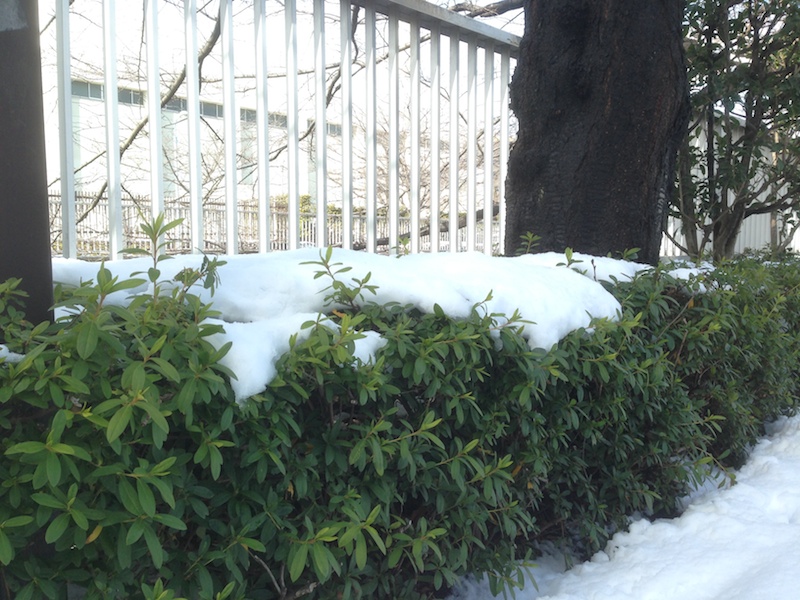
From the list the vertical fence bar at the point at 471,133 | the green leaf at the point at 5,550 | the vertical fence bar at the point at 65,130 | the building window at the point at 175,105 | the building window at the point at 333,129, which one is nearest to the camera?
the green leaf at the point at 5,550

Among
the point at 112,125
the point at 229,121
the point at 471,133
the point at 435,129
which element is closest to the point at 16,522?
the point at 112,125

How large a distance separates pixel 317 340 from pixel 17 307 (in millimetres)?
733

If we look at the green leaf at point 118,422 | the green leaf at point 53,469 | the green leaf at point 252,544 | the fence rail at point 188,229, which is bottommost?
the green leaf at point 252,544

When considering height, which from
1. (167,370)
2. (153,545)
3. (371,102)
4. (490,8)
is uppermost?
(490,8)

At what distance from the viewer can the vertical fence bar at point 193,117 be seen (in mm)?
3666

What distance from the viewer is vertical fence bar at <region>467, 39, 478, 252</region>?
17.3 ft

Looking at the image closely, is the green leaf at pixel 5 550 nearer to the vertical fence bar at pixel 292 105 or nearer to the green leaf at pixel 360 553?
the green leaf at pixel 360 553

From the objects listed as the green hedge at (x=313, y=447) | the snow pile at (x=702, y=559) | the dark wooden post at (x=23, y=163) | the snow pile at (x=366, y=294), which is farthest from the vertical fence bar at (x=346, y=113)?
the dark wooden post at (x=23, y=163)

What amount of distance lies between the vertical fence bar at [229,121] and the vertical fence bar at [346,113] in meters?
0.75

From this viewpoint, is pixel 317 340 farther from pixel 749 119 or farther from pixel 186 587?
pixel 749 119

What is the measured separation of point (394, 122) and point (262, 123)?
106cm

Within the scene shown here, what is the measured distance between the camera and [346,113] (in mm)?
4457

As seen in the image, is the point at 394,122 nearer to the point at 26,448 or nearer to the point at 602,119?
the point at 602,119

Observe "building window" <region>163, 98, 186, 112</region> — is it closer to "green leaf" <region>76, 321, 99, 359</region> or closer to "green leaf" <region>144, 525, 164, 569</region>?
"green leaf" <region>76, 321, 99, 359</region>
